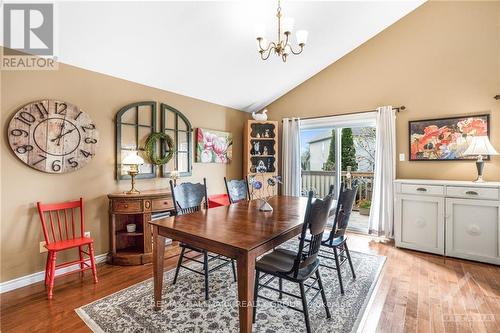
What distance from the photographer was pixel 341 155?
15.3 ft

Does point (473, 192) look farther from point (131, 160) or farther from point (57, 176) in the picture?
point (57, 176)

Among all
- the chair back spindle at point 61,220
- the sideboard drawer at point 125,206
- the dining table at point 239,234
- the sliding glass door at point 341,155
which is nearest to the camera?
the dining table at point 239,234

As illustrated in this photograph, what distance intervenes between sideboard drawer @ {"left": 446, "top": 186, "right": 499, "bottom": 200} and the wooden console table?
142 inches

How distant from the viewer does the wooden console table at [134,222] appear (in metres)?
2.91

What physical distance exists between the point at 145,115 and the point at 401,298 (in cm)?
362

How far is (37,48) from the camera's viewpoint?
245 cm

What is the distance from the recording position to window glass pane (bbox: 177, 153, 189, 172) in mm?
3889

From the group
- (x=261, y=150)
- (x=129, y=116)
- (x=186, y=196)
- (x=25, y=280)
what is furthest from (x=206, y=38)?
(x=25, y=280)

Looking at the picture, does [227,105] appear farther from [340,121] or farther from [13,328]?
[13,328]

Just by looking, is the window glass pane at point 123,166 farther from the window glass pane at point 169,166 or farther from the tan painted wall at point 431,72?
the tan painted wall at point 431,72

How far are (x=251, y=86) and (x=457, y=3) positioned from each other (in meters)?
3.17

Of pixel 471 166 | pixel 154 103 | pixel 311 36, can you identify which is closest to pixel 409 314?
pixel 471 166

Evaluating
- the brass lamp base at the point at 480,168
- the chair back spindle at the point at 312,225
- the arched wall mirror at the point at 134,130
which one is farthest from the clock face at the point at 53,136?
the brass lamp base at the point at 480,168

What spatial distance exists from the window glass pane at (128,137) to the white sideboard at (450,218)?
372 cm
